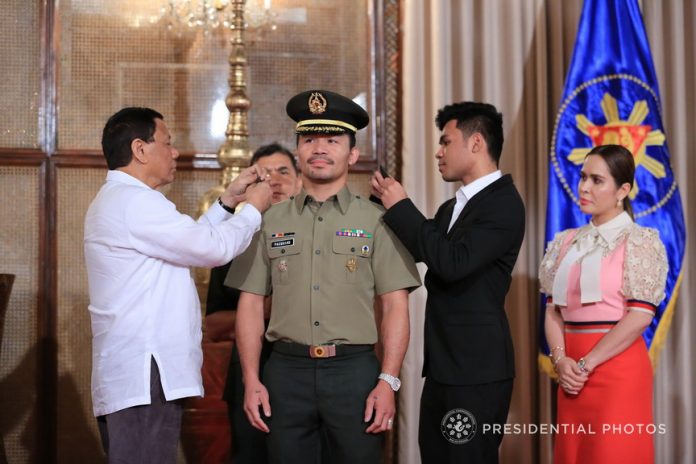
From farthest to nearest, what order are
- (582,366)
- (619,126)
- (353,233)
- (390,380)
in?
(619,126), (582,366), (353,233), (390,380)

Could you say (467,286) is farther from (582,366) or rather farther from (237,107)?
(237,107)

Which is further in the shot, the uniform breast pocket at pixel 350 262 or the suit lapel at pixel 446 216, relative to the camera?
the suit lapel at pixel 446 216

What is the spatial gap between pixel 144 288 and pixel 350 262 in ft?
1.92

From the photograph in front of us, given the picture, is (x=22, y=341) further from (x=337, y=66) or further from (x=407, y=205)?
(x=407, y=205)

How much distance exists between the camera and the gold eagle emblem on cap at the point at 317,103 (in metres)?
2.27

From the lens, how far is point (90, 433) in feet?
12.8

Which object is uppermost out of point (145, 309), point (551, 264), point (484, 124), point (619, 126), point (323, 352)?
point (619, 126)

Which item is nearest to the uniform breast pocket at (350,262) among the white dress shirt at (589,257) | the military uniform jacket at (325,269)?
the military uniform jacket at (325,269)

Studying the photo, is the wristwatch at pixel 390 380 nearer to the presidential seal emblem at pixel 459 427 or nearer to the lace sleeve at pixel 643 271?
the presidential seal emblem at pixel 459 427

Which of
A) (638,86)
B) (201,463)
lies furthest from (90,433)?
(638,86)

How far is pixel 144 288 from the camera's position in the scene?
2.27 meters

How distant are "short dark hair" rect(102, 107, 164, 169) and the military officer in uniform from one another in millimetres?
453

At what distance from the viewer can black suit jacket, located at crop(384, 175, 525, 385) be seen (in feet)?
7.48

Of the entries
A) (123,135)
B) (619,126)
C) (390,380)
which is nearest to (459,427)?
(390,380)
